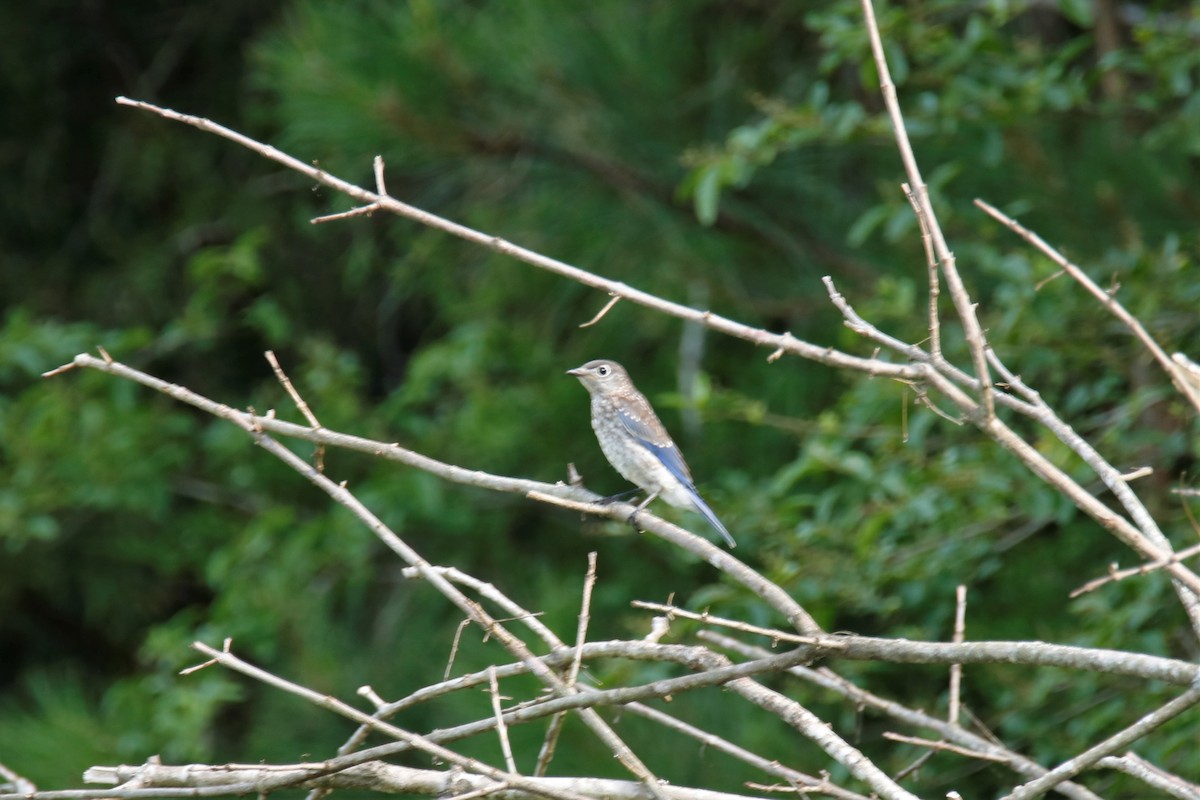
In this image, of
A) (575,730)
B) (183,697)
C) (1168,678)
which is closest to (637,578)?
(575,730)

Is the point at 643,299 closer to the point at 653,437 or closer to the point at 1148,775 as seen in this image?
the point at 1148,775

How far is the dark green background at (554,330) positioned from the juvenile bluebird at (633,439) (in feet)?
0.69

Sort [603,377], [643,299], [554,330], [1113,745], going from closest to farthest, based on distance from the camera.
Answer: [1113,745], [643,299], [603,377], [554,330]

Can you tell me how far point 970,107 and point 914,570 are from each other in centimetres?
129

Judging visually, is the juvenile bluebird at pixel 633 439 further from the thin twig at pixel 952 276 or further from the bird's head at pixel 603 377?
the thin twig at pixel 952 276

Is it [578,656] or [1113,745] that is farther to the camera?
[578,656]

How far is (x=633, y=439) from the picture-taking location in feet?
16.1

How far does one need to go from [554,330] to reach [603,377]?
1.23m

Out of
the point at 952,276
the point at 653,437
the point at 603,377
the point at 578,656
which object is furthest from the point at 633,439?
the point at 952,276

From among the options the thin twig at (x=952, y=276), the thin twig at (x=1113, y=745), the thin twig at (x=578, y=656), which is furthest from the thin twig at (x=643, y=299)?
the thin twig at (x=1113, y=745)

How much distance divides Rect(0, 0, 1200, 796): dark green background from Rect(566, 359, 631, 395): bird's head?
300mm

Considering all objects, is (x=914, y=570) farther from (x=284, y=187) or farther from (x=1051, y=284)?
(x=284, y=187)

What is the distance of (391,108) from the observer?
5438mm

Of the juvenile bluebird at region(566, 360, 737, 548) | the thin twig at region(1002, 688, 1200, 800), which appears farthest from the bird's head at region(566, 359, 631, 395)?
the thin twig at region(1002, 688, 1200, 800)
